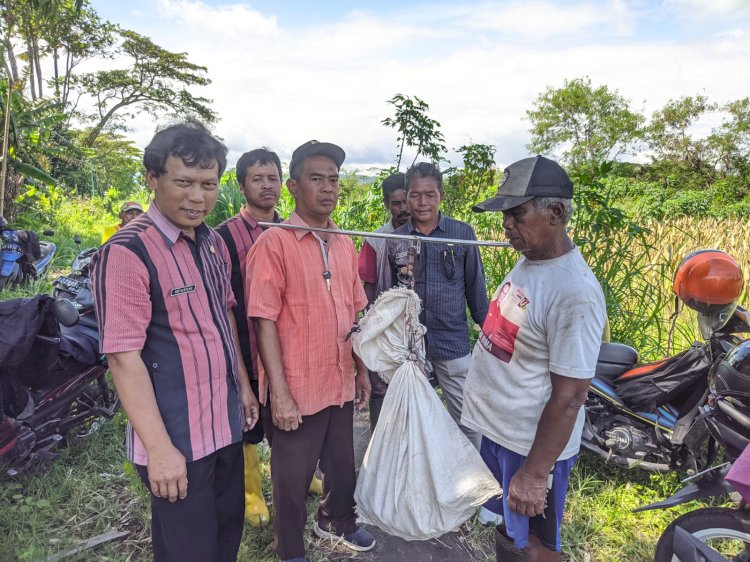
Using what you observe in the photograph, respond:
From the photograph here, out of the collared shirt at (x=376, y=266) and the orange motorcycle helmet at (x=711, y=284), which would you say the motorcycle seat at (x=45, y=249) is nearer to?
the collared shirt at (x=376, y=266)

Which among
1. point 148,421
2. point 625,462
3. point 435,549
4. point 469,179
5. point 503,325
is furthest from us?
point 469,179

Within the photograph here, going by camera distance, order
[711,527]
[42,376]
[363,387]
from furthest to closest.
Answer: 1. [42,376]
2. [363,387]
3. [711,527]

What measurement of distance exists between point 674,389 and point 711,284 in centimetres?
69

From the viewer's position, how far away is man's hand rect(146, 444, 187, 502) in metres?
1.40

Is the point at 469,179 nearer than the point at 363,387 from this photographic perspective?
No

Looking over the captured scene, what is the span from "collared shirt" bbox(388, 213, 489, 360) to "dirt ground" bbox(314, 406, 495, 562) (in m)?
0.93

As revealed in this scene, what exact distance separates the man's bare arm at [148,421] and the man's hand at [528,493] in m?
1.05

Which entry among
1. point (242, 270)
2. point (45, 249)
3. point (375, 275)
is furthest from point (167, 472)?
point (45, 249)

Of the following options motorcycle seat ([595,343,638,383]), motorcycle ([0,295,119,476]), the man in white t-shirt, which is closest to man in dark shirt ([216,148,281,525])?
motorcycle ([0,295,119,476])

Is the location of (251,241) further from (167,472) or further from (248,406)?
(167,472)

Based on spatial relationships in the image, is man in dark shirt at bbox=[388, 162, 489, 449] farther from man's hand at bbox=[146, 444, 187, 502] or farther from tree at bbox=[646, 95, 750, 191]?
tree at bbox=[646, 95, 750, 191]

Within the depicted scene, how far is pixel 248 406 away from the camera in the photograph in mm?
1905

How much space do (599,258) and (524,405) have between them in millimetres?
2443

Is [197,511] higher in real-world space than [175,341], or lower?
lower
